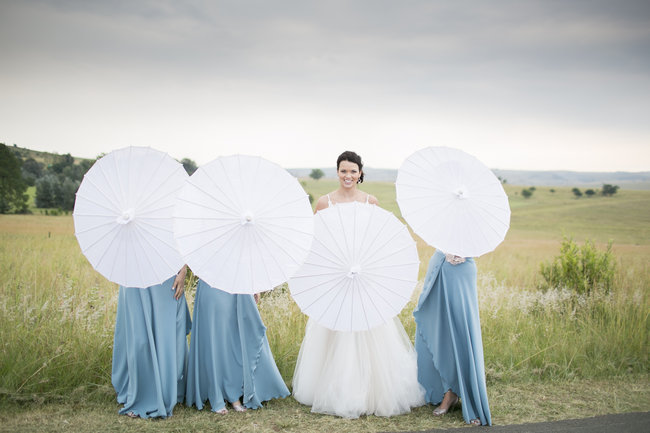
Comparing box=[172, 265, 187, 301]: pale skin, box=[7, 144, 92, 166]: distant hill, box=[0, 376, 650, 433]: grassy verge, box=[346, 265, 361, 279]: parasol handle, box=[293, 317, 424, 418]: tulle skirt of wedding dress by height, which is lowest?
box=[0, 376, 650, 433]: grassy verge

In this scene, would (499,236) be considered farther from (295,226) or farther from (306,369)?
(306,369)

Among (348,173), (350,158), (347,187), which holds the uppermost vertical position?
(350,158)

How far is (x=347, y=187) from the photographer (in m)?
5.65

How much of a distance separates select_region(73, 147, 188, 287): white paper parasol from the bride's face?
6.68ft

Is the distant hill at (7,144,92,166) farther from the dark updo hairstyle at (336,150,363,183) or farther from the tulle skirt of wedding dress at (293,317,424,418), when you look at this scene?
the tulle skirt of wedding dress at (293,317,424,418)

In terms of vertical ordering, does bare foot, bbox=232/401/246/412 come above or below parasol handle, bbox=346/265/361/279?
below

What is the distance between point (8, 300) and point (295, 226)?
17.3 ft

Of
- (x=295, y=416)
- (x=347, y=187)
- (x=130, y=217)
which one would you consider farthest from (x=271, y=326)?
(x=130, y=217)

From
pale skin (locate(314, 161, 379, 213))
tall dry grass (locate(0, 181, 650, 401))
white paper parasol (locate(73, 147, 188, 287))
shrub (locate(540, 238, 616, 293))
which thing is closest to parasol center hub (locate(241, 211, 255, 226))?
white paper parasol (locate(73, 147, 188, 287))

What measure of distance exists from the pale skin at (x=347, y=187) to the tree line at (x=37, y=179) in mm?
4892

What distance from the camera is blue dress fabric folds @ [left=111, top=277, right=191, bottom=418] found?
15.2 ft

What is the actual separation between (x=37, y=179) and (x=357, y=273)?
1194cm

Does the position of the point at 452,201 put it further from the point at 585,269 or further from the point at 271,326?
the point at 585,269

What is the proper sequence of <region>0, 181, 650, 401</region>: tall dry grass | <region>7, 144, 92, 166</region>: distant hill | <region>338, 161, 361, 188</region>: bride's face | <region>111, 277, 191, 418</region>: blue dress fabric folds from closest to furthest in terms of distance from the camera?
<region>111, 277, 191, 418</region>: blue dress fabric folds
<region>0, 181, 650, 401</region>: tall dry grass
<region>338, 161, 361, 188</region>: bride's face
<region>7, 144, 92, 166</region>: distant hill
